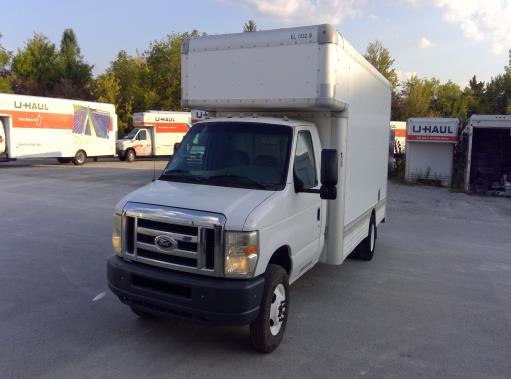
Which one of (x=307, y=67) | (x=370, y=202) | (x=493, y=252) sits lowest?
(x=493, y=252)

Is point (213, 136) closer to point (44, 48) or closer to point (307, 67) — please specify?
point (307, 67)

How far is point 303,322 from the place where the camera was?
5.38 m

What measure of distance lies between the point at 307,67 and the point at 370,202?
3428 millimetres

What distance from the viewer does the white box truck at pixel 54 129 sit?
23.1m

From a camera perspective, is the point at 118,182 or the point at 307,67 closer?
the point at 307,67

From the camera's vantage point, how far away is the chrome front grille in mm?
4105

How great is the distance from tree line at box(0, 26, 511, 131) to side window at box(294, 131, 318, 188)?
1649 inches

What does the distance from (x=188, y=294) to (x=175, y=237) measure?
51cm

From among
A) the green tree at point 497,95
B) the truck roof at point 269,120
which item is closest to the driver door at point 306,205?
the truck roof at point 269,120

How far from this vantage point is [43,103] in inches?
966

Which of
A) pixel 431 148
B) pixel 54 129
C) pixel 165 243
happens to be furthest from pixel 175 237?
pixel 54 129

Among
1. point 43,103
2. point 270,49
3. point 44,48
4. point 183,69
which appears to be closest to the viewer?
point 270,49

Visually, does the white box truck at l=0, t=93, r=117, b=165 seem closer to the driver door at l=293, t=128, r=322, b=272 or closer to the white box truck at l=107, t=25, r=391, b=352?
the white box truck at l=107, t=25, r=391, b=352

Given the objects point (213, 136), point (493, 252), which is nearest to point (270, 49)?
point (213, 136)
